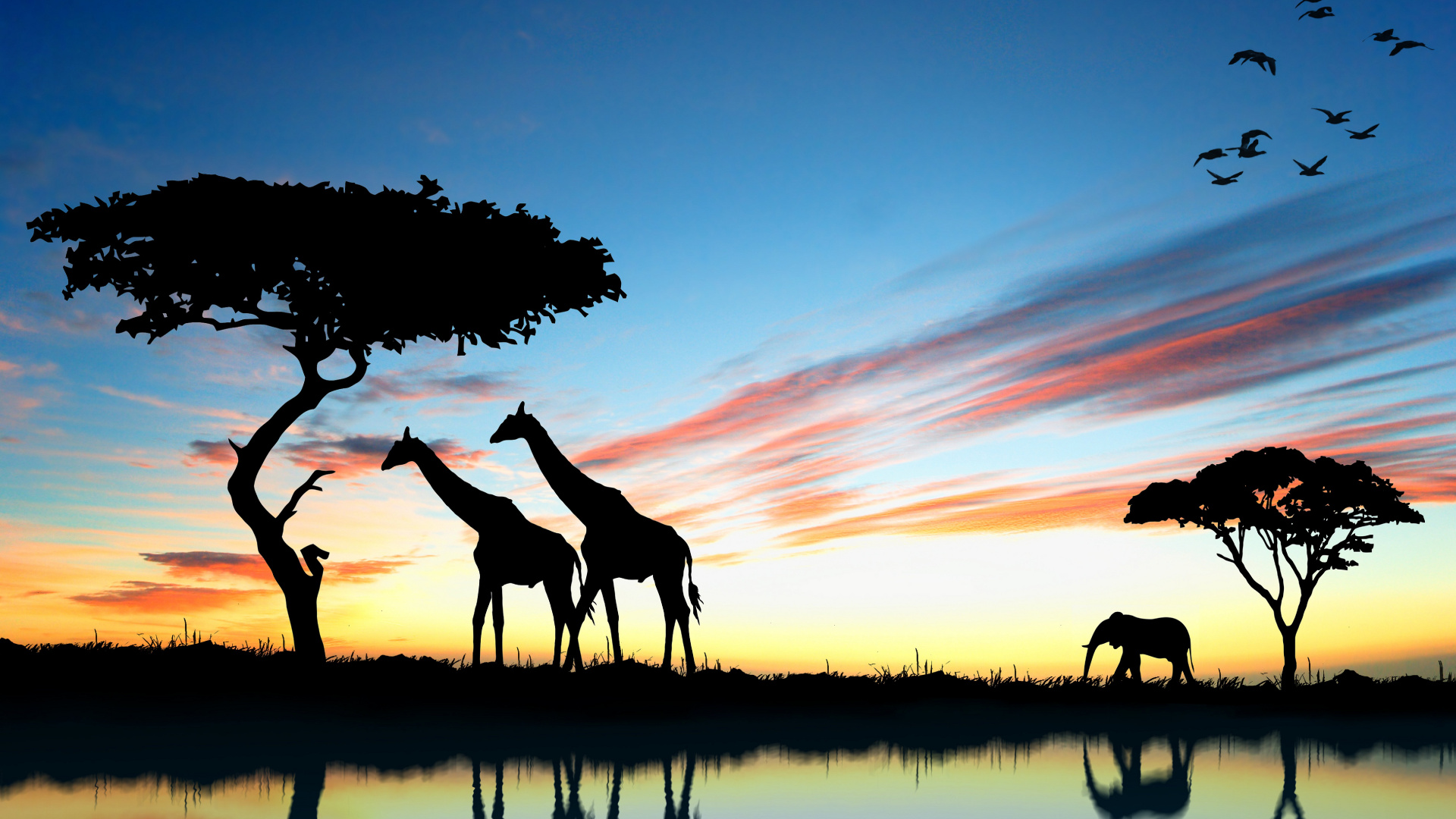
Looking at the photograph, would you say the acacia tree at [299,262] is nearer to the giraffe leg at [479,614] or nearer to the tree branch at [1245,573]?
the giraffe leg at [479,614]

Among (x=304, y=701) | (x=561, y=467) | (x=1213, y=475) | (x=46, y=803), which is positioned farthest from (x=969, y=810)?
(x=1213, y=475)

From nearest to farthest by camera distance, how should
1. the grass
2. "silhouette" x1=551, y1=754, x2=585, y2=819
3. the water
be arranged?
1. "silhouette" x1=551, y1=754, x2=585, y2=819
2. the water
3. the grass

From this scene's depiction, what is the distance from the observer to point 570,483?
22.4 m

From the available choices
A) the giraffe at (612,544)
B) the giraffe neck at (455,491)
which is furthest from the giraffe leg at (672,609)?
the giraffe neck at (455,491)

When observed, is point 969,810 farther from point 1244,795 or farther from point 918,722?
point 918,722

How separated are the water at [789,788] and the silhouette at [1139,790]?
3 cm

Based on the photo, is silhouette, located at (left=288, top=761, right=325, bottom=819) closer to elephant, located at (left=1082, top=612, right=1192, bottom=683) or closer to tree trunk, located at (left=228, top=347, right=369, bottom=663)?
tree trunk, located at (left=228, top=347, right=369, bottom=663)

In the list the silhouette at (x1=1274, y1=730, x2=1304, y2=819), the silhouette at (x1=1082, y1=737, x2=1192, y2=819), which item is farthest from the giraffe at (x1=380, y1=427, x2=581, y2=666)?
the silhouette at (x1=1274, y1=730, x2=1304, y2=819)

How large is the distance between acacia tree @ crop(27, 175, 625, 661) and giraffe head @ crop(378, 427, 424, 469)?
2.50 m

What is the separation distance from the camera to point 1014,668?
25250mm

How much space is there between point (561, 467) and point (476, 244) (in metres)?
6.37

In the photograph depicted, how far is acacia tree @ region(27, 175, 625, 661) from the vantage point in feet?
77.1

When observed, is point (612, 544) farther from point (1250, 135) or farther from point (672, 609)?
point (1250, 135)

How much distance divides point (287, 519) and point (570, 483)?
686 centimetres
